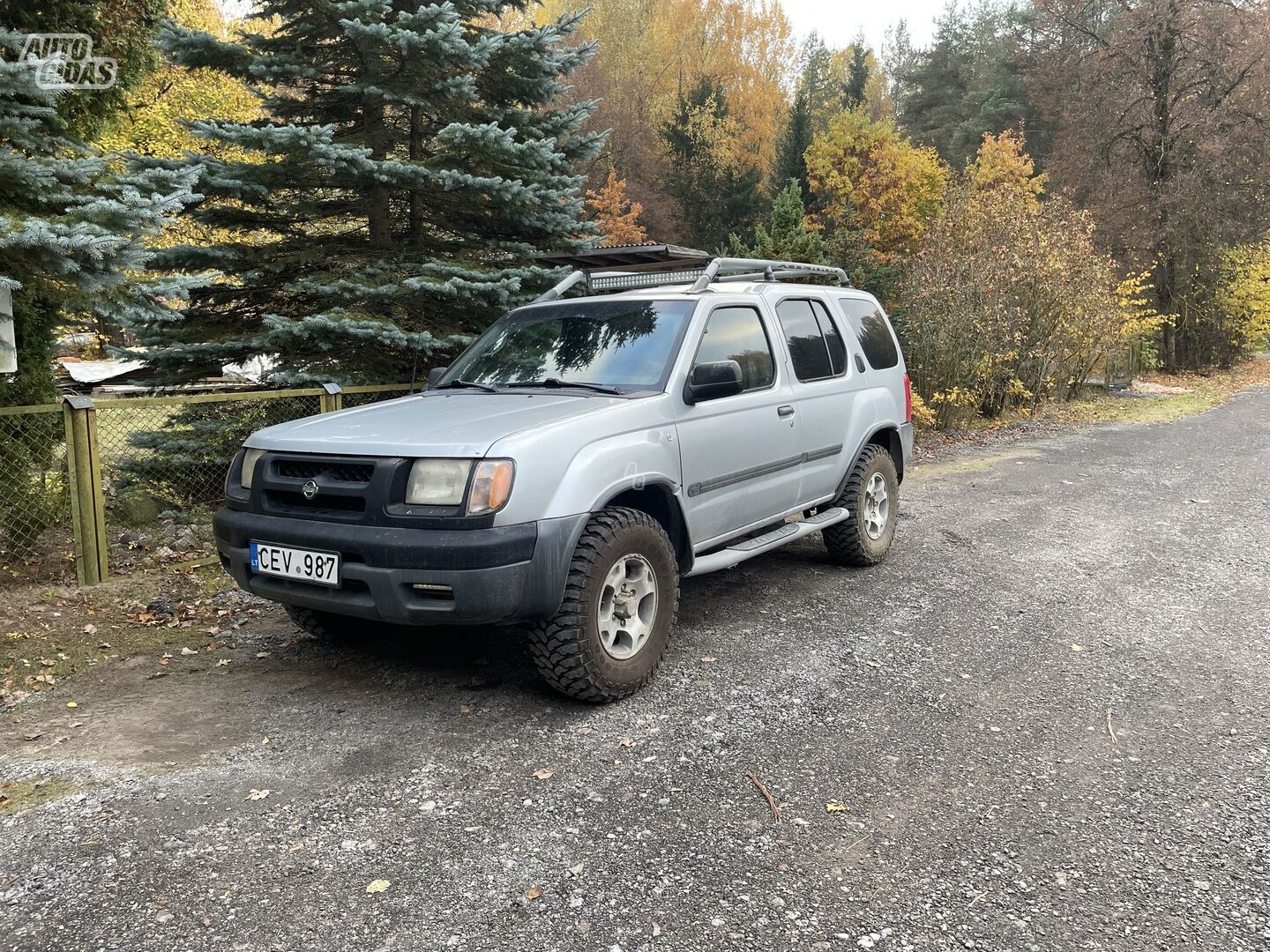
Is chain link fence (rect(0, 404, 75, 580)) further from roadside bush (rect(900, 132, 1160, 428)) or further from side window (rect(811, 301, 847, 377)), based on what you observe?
roadside bush (rect(900, 132, 1160, 428))

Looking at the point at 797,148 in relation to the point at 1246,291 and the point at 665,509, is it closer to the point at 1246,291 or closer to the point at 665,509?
the point at 1246,291

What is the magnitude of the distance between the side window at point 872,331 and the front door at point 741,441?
1266 mm

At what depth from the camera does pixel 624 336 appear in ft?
15.7

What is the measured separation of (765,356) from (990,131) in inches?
1707

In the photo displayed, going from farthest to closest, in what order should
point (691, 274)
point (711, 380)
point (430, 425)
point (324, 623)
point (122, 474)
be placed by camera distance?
point (122, 474) → point (691, 274) → point (324, 623) → point (711, 380) → point (430, 425)

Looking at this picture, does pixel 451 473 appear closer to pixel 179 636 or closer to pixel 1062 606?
pixel 179 636

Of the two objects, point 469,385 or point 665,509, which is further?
point 469,385

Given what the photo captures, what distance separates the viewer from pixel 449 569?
3471mm

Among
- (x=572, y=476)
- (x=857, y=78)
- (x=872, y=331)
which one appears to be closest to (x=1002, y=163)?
(x=857, y=78)

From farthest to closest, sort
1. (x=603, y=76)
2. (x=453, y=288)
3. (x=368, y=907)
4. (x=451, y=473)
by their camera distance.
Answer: (x=603, y=76)
(x=453, y=288)
(x=451, y=473)
(x=368, y=907)

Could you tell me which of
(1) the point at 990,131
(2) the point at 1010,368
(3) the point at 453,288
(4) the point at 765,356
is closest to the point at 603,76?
(1) the point at 990,131

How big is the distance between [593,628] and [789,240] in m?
19.2

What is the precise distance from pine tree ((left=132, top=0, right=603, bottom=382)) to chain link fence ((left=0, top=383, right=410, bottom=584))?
743mm

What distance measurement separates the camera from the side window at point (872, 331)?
20.9ft
